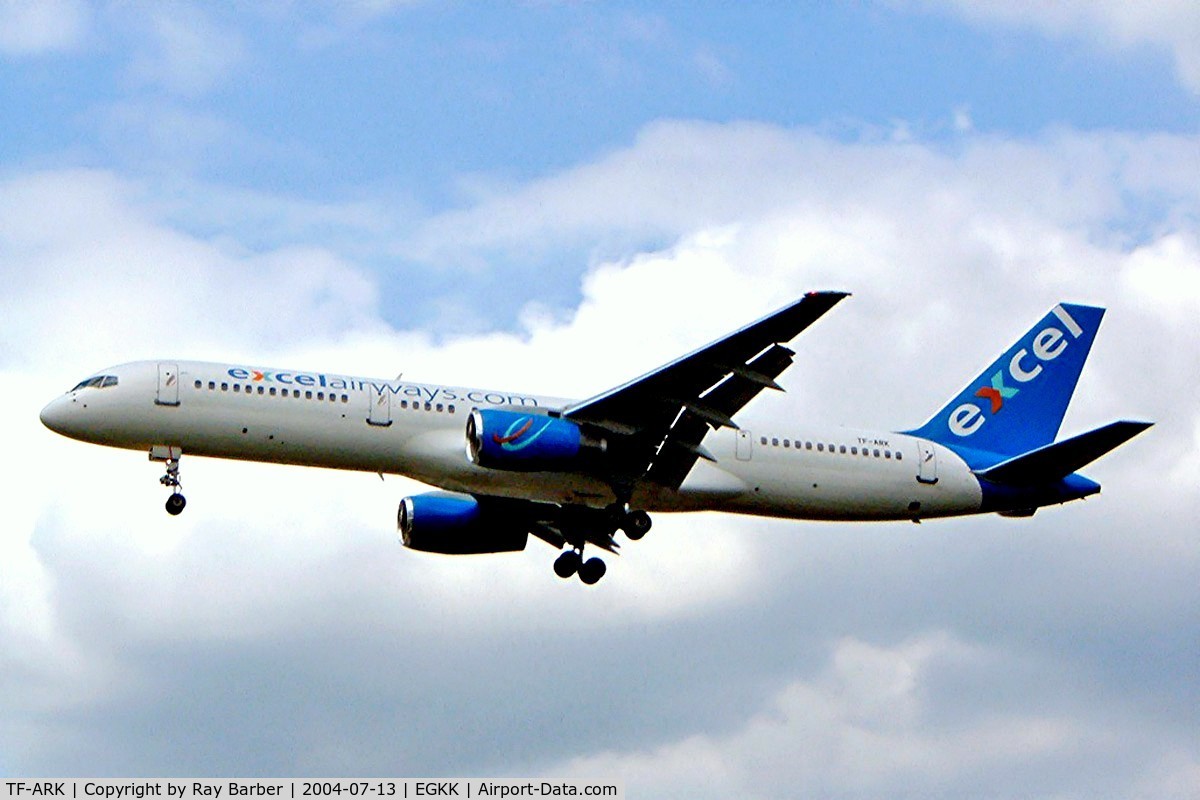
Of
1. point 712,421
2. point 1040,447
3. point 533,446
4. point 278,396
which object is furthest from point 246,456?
point 1040,447

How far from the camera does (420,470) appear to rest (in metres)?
44.3

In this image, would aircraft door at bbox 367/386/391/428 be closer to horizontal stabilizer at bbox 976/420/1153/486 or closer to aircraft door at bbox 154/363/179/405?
aircraft door at bbox 154/363/179/405

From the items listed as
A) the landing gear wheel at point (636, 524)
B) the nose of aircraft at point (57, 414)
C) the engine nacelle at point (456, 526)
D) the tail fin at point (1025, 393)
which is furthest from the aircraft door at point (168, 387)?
the tail fin at point (1025, 393)

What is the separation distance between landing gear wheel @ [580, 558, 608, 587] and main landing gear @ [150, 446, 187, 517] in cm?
1110

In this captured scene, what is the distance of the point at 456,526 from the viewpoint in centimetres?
5034

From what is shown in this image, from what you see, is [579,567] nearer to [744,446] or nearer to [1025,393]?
[744,446]

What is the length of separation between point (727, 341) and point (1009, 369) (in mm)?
15338

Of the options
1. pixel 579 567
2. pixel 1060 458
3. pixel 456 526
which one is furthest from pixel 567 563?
pixel 1060 458

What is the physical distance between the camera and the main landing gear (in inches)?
1722

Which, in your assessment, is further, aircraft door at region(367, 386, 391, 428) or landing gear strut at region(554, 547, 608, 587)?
landing gear strut at region(554, 547, 608, 587)

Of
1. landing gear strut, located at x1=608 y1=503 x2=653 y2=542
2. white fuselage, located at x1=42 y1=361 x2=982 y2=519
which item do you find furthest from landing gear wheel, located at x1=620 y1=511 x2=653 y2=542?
white fuselage, located at x1=42 y1=361 x2=982 y2=519

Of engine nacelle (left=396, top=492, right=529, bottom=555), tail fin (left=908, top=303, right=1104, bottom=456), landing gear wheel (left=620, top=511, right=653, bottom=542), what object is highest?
tail fin (left=908, top=303, right=1104, bottom=456)

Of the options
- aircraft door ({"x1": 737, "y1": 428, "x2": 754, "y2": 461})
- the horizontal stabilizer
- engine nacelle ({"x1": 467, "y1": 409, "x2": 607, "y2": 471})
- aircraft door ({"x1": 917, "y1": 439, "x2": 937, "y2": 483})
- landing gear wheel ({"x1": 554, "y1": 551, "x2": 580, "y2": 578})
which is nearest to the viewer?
engine nacelle ({"x1": 467, "y1": 409, "x2": 607, "y2": 471})

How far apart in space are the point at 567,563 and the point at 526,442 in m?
7.01
